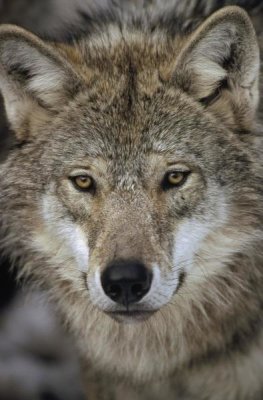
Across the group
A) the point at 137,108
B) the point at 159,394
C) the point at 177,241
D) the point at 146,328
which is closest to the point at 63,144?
the point at 137,108

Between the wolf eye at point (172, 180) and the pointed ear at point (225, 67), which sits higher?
the pointed ear at point (225, 67)

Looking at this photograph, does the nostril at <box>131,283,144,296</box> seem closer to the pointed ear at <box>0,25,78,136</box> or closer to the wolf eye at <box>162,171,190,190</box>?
the wolf eye at <box>162,171,190,190</box>

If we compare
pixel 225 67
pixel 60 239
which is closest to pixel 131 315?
pixel 60 239

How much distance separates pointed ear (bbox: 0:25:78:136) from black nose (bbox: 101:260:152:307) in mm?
953

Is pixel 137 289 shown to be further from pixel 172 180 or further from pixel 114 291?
pixel 172 180

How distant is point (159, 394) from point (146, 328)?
0.71 m

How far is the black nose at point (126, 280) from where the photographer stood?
3.72m

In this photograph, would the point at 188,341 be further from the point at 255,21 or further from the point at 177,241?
the point at 255,21

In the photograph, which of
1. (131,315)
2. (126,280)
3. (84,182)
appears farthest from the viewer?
(84,182)

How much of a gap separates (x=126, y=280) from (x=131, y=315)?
0.29m

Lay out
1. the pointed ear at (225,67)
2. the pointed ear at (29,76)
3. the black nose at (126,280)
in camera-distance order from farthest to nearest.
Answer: the pointed ear at (29,76), the pointed ear at (225,67), the black nose at (126,280)

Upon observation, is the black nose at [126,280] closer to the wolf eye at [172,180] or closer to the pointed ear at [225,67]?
the wolf eye at [172,180]

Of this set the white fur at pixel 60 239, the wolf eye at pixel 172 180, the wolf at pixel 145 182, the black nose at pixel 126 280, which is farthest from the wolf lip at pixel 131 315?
the wolf eye at pixel 172 180

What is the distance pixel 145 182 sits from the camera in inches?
157
